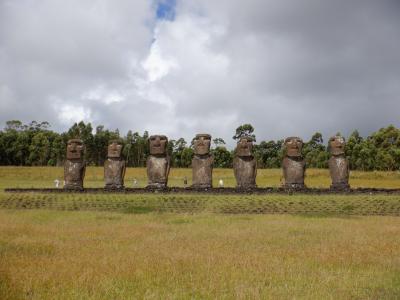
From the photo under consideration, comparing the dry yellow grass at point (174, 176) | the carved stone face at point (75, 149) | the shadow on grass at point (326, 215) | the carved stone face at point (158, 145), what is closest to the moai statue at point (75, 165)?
the carved stone face at point (75, 149)

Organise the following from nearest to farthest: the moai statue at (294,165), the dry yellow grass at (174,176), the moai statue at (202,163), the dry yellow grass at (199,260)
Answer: the dry yellow grass at (199,260) → the moai statue at (294,165) → the moai statue at (202,163) → the dry yellow grass at (174,176)

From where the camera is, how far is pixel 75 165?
25.9m

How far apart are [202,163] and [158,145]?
8.43ft

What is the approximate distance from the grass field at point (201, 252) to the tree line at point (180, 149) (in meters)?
50.9

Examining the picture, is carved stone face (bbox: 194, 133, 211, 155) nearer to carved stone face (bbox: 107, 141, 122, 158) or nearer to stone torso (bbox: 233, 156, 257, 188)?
stone torso (bbox: 233, 156, 257, 188)

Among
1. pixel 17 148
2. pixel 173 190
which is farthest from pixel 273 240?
pixel 17 148

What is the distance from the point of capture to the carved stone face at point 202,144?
25609 mm

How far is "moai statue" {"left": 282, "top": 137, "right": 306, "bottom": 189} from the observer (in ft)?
82.1

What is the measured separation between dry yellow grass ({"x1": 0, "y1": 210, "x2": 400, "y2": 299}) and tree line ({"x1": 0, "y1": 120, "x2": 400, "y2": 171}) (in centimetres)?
5463

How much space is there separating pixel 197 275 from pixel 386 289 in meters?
2.96

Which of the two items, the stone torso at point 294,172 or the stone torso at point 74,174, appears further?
the stone torso at point 74,174

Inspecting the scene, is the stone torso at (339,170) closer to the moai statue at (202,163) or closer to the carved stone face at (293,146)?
the carved stone face at (293,146)

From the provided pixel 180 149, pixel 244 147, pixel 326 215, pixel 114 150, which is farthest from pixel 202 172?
pixel 180 149

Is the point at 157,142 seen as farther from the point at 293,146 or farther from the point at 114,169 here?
the point at 293,146
